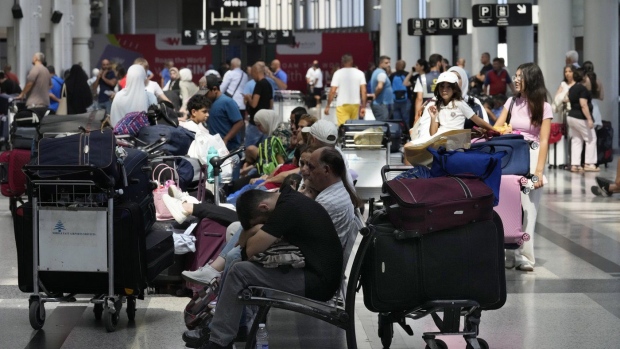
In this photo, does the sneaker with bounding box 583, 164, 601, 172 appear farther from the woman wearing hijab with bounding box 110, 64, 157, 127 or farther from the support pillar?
the woman wearing hijab with bounding box 110, 64, 157, 127

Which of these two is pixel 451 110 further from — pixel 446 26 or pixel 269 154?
pixel 446 26

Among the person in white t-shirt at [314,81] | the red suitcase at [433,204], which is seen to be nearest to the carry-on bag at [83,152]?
the red suitcase at [433,204]

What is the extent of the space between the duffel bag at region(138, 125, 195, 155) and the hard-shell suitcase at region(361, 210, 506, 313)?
5042mm

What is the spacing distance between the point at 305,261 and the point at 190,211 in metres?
2.59

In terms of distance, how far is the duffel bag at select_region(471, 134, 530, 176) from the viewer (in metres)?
9.31

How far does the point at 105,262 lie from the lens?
7.64 m

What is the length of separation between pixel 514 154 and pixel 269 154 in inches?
142

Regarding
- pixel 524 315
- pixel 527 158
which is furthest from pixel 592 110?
pixel 524 315

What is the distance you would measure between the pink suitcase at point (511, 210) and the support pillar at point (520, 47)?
17.6m

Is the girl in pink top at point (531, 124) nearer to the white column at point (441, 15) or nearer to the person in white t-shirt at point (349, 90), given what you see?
the person in white t-shirt at point (349, 90)

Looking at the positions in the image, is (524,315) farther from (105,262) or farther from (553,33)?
(553,33)

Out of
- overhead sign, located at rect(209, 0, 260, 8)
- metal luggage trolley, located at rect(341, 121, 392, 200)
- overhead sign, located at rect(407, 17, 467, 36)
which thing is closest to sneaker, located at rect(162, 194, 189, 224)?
metal luggage trolley, located at rect(341, 121, 392, 200)

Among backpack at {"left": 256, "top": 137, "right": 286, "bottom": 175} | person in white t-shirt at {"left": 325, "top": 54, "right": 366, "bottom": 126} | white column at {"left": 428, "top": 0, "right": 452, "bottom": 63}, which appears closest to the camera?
backpack at {"left": 256, "top": 137, "right": 286, "bottom": 175}

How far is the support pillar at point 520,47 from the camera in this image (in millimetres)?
26469
